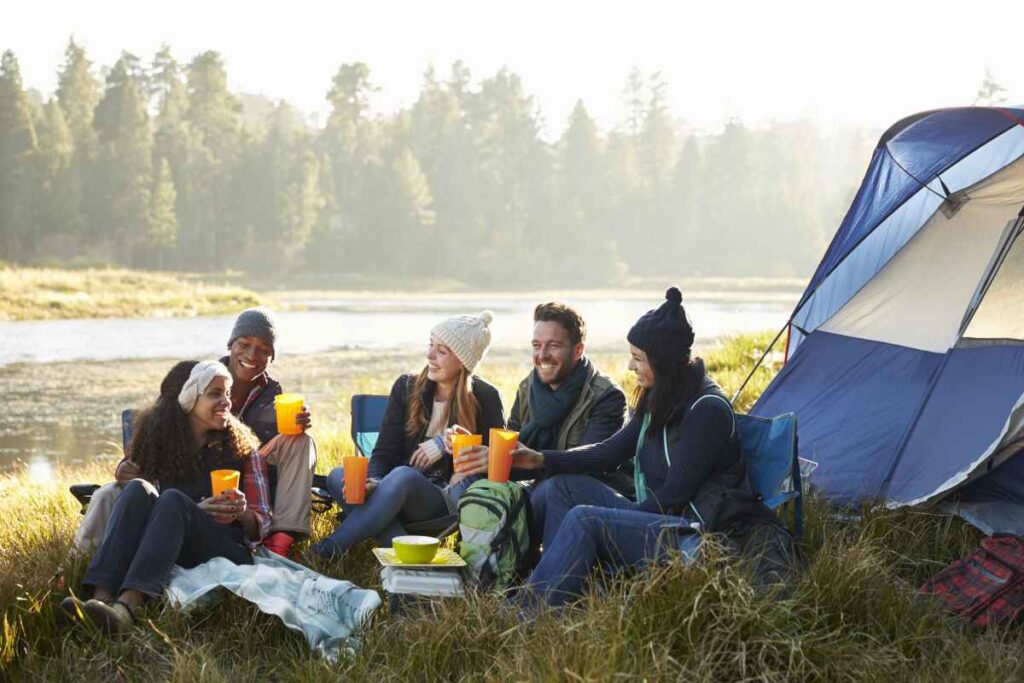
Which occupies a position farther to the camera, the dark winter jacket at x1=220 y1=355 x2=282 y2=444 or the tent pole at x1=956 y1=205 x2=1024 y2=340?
the tent pole at x1=956 y1=205 x2=1024 y2=340

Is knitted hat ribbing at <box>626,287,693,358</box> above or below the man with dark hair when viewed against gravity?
above

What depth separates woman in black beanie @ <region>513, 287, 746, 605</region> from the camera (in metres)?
2.81

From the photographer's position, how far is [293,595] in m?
3.05

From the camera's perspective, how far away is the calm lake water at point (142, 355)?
9945 mm

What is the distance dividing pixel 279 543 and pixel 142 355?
1349 centimetres

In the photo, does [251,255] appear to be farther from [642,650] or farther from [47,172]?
[642,650]

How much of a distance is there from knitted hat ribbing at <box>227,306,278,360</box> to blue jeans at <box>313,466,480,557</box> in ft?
2.29

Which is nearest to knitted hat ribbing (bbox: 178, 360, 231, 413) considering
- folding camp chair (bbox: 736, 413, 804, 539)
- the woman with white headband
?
the woman with white headband

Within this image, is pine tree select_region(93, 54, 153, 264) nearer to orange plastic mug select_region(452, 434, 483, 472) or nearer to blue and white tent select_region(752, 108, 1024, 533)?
blue and white tent select_region(752, 108, 1024, 533)

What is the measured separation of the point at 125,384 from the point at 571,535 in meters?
11.2

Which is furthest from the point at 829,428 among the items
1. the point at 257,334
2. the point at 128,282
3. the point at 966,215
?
Result: the point at 128,282

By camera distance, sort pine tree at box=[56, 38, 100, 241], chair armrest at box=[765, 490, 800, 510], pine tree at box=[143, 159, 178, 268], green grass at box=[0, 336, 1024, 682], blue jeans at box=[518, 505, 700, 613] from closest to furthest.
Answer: green grass at box=[0, 336, 1024, 682] → blue jeans at box=[518, 505, 700, 613] → chair armrest at box=[765, 490, 800, 510] → pine tree at box=[143, 159, 178, 268] → pine tree at box=[56, 38, 100, 241]

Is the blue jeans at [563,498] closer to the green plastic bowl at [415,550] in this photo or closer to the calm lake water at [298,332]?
the green plastic bowl at [415,550]

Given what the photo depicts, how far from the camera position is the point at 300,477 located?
354 cm
